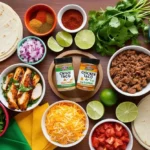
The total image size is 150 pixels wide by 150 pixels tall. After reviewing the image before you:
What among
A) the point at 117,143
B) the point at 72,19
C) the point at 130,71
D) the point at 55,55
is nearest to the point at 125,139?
the point at 117,143

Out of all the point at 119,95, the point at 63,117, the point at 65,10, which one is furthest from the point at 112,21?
the point at 63,117

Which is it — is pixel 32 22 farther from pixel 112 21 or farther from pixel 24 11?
pixel 112 21

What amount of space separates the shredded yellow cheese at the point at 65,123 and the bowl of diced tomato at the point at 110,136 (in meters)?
0.07

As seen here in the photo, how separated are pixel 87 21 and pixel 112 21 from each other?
6.4 inches

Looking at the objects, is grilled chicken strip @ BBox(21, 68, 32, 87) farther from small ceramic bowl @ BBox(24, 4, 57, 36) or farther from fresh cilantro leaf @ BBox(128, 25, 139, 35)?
fresh cilantro leaf @ BBox(128, 25, 139, 35)

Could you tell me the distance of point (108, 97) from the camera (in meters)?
1.56

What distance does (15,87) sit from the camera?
1.60 m

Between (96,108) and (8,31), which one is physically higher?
(8,31)

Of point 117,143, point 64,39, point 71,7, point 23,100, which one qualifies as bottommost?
point 117,143

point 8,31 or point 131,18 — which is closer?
point 131,18

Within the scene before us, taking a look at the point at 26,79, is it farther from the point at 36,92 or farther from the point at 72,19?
the point at 72,19

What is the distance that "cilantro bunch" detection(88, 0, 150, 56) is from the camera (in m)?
1.57

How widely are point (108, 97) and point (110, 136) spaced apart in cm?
19

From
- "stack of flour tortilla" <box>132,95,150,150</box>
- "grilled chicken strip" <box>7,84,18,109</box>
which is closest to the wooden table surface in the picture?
"stack of flour tortilla" <box>132,95,150,150</box>
